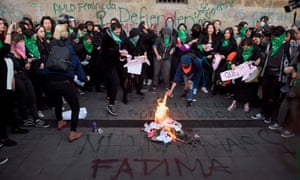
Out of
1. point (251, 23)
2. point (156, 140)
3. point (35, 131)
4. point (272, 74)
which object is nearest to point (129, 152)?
point (156, 140)

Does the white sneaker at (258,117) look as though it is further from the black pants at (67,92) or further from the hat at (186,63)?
the black pants at (67,92)

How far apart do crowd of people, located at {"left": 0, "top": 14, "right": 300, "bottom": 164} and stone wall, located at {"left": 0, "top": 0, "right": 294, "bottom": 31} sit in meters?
1.69

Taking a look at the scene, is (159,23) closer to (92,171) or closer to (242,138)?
(242,138)

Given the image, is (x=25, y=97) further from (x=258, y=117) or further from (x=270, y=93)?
(x=270, y=93)

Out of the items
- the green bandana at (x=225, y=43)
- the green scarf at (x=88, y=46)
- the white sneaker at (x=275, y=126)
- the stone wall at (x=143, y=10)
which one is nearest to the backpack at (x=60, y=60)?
the green scarf at (x=88, y=46)

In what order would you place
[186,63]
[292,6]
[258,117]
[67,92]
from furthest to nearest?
[186,63] → [258,117] → [67,92] → [292,6]

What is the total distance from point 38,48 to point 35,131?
Result: 5.79 feet

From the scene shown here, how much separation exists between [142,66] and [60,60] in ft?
10.5

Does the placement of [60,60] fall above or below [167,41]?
below

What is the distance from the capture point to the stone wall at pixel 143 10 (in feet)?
32.8

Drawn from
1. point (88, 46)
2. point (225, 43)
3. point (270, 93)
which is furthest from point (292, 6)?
point (88, 46)

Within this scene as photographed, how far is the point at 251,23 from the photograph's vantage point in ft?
36.1

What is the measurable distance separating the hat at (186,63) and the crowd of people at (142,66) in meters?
0.02

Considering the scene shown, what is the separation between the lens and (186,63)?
20.8ft
